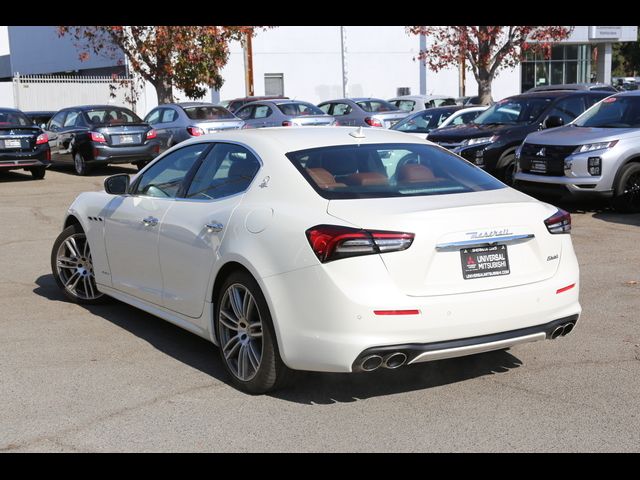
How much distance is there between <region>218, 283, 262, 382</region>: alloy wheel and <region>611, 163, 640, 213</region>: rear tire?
8433 millimetres

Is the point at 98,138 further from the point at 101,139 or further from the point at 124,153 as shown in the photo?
the point at 124,153

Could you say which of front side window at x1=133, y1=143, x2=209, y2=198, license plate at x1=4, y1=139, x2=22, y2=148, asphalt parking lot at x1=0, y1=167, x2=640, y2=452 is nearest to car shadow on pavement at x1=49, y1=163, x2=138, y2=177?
license plate at x1=4, y1=139, x2=22, y2=148

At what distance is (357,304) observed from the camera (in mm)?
4676

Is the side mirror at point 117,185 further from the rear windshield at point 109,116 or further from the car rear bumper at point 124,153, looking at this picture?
the rear windshield at point 109,116

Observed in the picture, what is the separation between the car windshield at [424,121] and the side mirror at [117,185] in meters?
13.0

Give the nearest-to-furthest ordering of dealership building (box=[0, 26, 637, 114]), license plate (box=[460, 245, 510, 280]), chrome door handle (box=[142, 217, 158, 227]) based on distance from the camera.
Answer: license plate (box=[460, 245, 510, 280]), chrome door handle (box=[142, 217, 158, 227]), dealership building (box=[0, 26, 637, 114])

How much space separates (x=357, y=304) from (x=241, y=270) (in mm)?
896

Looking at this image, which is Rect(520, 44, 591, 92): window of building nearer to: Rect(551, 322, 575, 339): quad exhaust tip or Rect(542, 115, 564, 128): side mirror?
Rect(542, 115, 564, 128): side mirror

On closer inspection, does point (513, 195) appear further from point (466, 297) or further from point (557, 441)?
point (557, 441)

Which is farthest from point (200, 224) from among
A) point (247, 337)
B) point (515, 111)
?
point (515, 111)

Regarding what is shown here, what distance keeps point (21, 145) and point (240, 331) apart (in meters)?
15.0

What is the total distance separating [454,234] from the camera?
4.85m

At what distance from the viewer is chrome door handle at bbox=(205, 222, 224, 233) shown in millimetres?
5465
